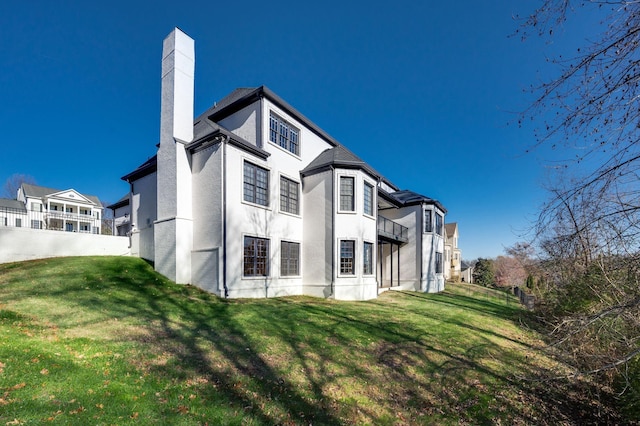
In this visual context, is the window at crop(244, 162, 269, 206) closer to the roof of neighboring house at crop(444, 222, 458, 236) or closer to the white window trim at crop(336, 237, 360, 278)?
the white window trim at crop(336, 237, 360, 278)

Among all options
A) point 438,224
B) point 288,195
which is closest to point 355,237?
point 288,195

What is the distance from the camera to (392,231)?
2217 cm

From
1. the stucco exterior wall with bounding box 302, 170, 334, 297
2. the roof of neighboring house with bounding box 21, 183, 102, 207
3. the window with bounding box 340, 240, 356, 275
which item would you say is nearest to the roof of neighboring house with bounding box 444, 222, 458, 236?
the window with bounding box 340, 240, 356, 275

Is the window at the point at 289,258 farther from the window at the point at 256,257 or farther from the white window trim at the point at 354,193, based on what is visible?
the white window trim at the point at 354,193

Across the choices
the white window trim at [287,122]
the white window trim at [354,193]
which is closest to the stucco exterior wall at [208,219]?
the white window trim at [287,122]

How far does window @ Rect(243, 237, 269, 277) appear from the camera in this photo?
13.8 m

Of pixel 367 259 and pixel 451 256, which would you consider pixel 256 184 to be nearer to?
pixel 367 259

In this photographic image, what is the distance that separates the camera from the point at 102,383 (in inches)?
187

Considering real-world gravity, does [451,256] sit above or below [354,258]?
below

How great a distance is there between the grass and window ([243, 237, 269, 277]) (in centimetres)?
327

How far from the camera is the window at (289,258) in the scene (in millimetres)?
15812

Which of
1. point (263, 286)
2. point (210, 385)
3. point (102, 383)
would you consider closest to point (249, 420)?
point (210, 385)

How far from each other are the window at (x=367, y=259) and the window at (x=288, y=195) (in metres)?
4.29

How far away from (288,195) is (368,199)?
4.59 metres
